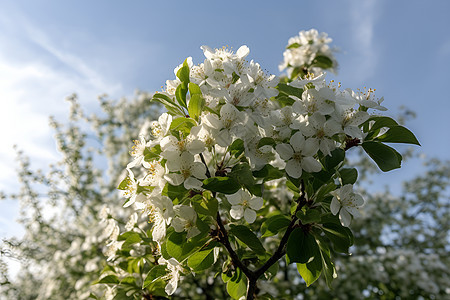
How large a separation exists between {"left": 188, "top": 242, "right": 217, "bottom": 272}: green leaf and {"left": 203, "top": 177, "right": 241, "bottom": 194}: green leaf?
0.83ft

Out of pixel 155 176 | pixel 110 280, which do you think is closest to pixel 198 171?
pixel 155 176

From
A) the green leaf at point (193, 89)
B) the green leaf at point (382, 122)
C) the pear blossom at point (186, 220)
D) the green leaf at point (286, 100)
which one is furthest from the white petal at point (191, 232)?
the green leaf at point (382, 122)

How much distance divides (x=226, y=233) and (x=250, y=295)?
31 cm

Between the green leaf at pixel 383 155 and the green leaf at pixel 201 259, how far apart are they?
0.62 metres

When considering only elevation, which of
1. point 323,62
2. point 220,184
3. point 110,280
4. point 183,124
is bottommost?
point 110,280

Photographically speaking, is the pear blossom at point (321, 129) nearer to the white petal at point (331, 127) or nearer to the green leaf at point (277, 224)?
the white petal at point (331, 127)

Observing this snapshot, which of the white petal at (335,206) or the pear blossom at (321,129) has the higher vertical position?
the pear blossom at (321,129)

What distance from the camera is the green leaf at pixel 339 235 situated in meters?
1.20

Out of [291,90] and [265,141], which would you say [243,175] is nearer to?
[265,141]

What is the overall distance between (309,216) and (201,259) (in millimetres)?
408

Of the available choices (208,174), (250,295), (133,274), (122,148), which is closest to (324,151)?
(208,174)

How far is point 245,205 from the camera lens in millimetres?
1324

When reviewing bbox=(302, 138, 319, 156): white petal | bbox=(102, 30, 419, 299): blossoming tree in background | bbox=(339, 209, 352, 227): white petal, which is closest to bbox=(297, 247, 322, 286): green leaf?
bbox=(102, 30, 419, 299): blossoming tree in background

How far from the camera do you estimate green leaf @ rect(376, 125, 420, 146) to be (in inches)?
47.4
